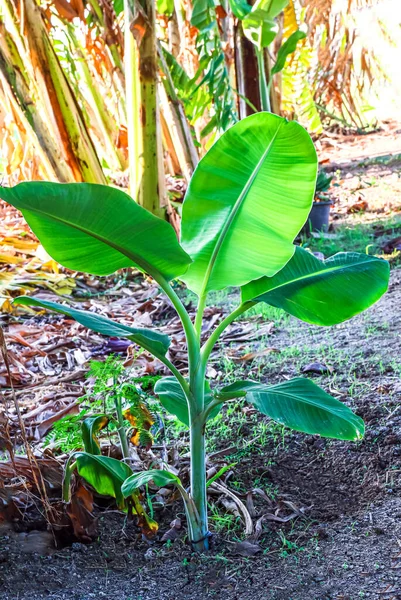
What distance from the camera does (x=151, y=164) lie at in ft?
16.0

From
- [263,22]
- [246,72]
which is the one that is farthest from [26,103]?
[246,72]

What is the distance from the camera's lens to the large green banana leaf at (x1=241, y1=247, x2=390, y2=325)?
160cm

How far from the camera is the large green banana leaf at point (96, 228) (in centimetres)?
126

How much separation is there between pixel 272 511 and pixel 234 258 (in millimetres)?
791

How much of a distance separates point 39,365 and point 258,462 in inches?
62.4

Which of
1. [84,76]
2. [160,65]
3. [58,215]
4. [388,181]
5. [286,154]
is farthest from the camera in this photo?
[84,76]

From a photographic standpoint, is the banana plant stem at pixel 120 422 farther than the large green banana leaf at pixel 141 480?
Yes

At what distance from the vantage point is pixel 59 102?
5.00 meters

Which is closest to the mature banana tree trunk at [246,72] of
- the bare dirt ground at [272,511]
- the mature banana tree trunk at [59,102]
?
the mature banana tree trunk at [59,102]

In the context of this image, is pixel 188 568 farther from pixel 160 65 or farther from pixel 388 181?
pixel 388 181

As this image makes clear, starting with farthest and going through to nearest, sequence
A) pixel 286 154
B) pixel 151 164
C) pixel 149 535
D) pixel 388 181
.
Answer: pixel 388 181, pixel 151 164, pixel 149 535, pixel 286 154

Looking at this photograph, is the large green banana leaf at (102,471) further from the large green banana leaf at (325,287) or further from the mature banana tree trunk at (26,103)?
the mature banana tree trunk at (26,103)

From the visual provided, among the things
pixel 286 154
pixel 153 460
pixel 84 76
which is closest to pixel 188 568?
pixel 153 460

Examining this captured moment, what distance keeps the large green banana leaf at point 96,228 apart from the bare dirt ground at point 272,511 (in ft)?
2.27
